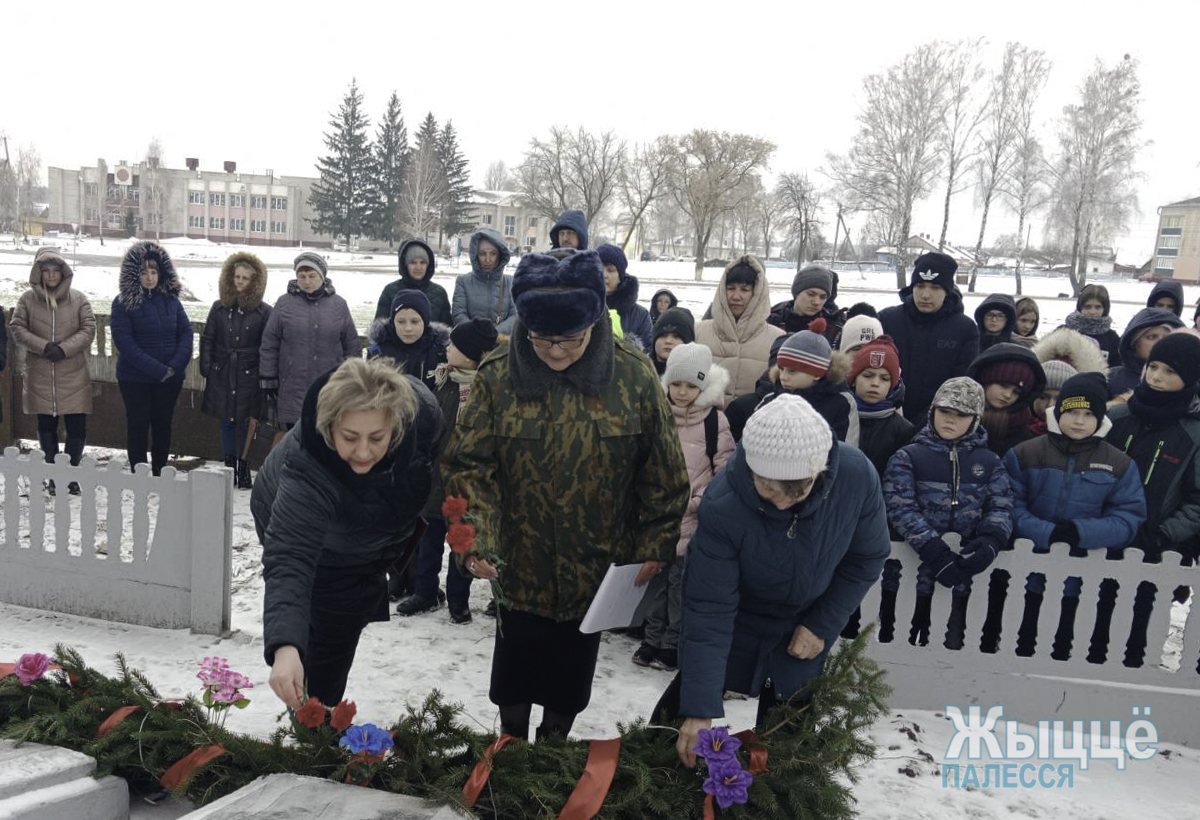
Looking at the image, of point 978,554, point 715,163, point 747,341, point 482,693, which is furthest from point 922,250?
point 482,693

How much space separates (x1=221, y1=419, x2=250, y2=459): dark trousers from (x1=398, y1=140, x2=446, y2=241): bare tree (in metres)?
46.7

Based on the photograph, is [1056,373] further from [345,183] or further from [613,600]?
[345,183]

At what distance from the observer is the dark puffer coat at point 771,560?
2457 mm

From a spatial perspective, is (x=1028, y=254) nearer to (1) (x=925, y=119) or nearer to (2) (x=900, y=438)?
(1) (x=925, y=119)

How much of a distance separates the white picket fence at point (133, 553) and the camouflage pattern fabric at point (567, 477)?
205cm

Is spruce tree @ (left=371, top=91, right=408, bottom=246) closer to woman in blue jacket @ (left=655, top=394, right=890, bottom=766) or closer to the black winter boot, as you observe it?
the black winter boot

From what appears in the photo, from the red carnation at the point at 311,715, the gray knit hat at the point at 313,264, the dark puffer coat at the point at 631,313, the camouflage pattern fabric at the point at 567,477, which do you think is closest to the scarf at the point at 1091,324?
the dark puffer coat at the point at 631,313

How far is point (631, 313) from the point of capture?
20.7ft

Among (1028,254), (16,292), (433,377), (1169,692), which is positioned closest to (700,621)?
(1169,692)

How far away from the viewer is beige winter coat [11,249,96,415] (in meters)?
6.44

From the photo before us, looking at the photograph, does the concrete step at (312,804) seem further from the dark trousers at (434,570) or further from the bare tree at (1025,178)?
the bare tree at (1025,178)

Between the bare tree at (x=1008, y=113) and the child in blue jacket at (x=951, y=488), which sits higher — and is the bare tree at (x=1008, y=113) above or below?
above

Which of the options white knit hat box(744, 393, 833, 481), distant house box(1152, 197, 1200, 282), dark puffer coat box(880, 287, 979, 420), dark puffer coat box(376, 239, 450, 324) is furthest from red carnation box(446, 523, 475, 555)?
distant house box(1152, 197, 1200, 282)

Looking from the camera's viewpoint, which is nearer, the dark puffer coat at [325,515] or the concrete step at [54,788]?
the concrete step at [54,788]
